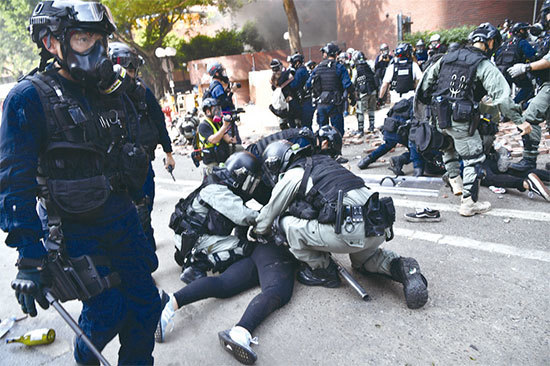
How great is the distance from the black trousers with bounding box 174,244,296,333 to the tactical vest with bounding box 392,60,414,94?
5063 mm

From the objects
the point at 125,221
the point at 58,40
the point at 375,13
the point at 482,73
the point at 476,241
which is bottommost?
the point at 476,241

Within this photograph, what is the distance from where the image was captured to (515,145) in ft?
21.6

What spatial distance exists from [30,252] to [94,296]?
403mm

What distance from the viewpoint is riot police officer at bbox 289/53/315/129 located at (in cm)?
770

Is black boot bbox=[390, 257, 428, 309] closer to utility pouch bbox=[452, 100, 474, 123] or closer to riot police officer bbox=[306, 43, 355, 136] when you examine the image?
utility pouch bbox=[452, 100, 474, 123]

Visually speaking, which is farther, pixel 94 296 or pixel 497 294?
pixel 497 294

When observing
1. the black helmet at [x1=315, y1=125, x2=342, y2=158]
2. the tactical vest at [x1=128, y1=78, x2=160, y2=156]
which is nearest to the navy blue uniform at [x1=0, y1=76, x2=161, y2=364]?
the tactical vest at [x1=128, y1=78, x2=160, y2=156]

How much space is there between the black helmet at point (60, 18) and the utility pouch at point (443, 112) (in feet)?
11.3

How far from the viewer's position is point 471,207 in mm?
4207

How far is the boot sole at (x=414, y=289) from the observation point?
8.68 feet

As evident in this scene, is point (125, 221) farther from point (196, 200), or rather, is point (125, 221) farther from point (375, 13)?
point (375, 13)

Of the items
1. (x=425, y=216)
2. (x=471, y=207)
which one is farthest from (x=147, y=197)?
(x=471, y=207)

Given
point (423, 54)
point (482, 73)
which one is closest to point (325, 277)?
point (482, 73)

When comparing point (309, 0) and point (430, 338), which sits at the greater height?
point (309, 0)
